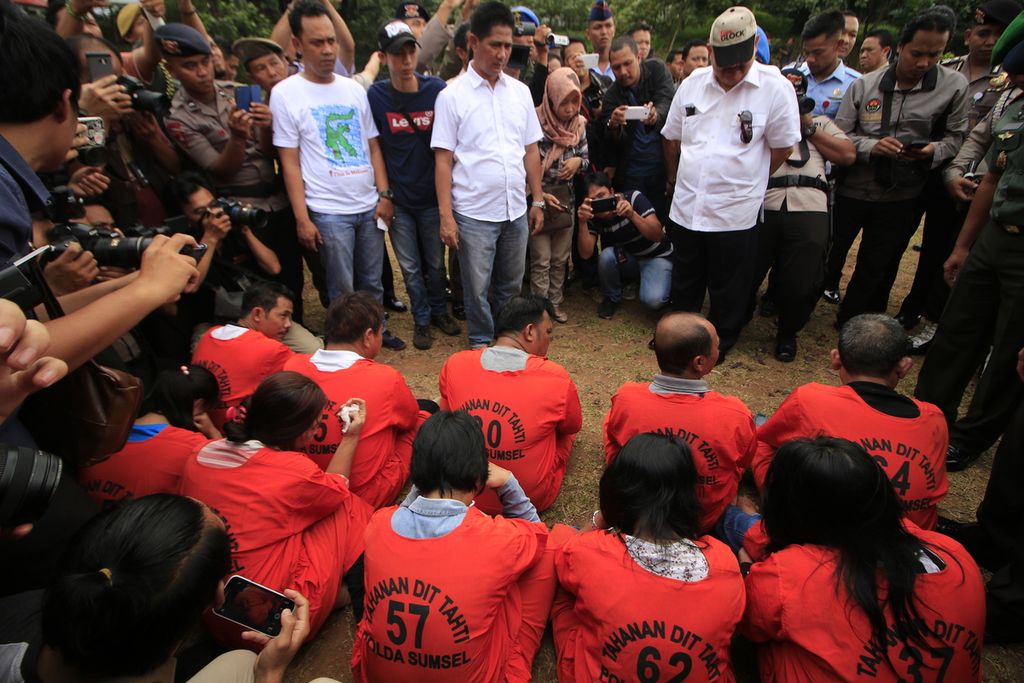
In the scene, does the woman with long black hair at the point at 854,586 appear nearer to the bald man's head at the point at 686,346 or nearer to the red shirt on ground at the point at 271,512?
the bald man's head at the point at 686,346

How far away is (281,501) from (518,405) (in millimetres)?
1031

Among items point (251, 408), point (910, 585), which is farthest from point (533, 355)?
point (910, 585)

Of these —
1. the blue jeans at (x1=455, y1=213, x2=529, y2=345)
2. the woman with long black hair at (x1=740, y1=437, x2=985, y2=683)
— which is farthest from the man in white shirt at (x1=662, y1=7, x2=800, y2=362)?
the woman with long black hair at (x1=740, y1=437, x2=985, y2=683)

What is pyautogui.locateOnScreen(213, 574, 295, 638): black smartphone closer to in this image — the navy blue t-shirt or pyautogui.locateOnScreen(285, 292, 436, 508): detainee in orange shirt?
pyautogui.locateOnScreen(285, 292, 436, 508): detainee in orange shirt

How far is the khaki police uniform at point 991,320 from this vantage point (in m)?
2.54

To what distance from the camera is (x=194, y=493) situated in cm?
193

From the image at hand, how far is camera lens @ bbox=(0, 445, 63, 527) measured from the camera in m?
1.13

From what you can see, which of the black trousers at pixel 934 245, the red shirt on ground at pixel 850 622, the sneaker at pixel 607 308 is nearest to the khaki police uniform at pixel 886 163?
the black trousers at pixel 934 245

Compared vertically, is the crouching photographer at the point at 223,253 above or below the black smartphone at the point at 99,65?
below

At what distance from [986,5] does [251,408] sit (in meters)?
5.26

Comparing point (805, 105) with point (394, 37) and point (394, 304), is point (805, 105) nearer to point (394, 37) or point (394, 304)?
point (394, 37)

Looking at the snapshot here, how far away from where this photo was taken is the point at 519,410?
8.00ft

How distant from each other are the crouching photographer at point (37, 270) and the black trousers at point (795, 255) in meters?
3.69

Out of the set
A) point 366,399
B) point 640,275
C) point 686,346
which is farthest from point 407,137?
point 686,346
